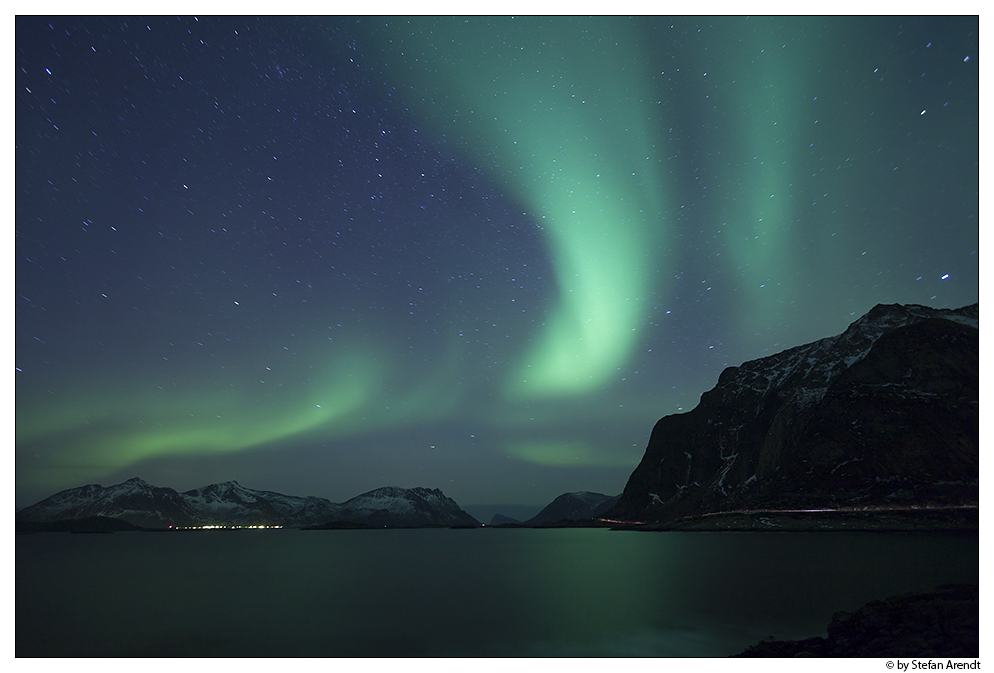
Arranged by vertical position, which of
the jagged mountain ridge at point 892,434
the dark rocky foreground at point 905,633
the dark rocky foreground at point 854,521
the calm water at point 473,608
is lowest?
the calm water at point 473,608

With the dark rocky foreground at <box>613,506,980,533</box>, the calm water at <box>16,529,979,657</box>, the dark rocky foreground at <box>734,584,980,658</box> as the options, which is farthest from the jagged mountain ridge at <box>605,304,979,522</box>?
the dark rocky foreground at <box>734,584,980,658</box>

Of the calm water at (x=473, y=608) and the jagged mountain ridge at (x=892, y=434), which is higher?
the jagged mountain ridge at (x=892, y=434)

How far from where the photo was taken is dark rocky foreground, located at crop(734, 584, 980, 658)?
1878cm

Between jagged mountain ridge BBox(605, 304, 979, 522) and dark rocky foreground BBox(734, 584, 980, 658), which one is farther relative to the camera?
jagged mountain ridge BBox(605, 304, 979, 522)

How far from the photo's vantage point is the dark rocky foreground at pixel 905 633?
61.6ft

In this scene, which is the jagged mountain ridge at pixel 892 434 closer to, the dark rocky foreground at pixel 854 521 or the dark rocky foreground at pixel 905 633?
the dark rocky foreground at pixel 854 521

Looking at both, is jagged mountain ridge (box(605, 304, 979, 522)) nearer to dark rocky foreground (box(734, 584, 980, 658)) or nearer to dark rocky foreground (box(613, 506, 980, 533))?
dark rocky foreground (box(613, 506, 980, 533))

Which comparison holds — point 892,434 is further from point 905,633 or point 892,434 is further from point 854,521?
point 905,633

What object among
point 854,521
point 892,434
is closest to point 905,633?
point 854,521

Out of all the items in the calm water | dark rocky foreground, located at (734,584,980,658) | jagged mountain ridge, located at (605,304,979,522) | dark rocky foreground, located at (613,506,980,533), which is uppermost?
jagged mountain ridge, located at (605,304,979,522)

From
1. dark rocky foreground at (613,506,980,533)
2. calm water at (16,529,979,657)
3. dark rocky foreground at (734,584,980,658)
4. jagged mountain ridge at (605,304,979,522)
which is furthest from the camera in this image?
jagged mountain ridge at (605,304,979,522)

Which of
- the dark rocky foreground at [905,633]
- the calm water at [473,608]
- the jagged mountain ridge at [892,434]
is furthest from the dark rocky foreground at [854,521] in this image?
the dark rocky foreground at [905,633]

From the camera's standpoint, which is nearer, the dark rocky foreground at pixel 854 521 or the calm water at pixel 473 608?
the calm water at pixel 473 608
